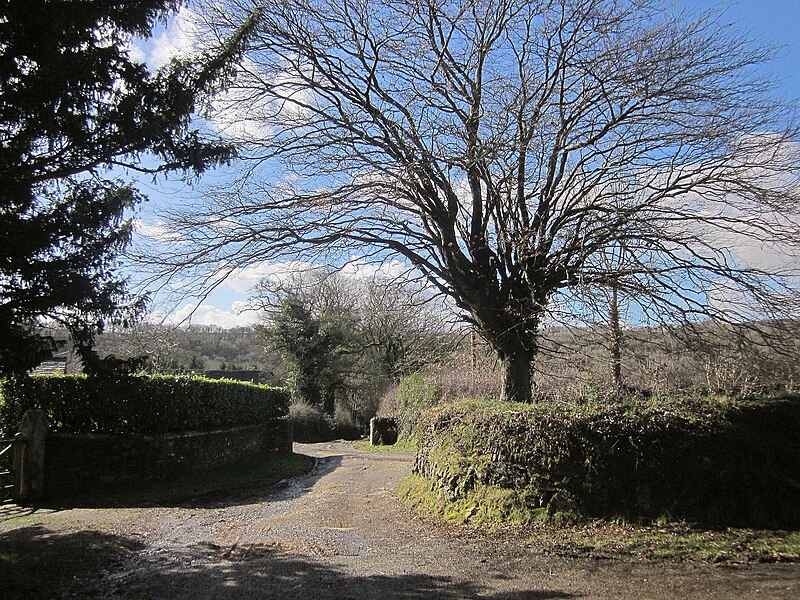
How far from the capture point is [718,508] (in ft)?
25.9

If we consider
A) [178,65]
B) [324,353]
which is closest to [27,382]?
[178,65]

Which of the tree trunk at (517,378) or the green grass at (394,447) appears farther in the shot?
the green grass at (394,447)

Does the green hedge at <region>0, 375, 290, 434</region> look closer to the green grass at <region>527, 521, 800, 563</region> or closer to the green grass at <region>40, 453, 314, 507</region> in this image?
the green grass at <region>40, 453, 314, 507</region>

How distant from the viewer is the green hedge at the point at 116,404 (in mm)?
11812

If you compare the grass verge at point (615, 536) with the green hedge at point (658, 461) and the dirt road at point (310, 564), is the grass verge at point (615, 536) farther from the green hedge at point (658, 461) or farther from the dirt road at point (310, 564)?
the dirt road at point (310, 564)

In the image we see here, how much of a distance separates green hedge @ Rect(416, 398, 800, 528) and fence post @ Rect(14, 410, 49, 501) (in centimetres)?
856

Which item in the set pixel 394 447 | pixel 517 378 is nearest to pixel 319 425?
pixel 394 447

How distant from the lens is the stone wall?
1170 cm

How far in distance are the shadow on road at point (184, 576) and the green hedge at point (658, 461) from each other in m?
2.70

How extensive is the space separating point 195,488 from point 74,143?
326 inches

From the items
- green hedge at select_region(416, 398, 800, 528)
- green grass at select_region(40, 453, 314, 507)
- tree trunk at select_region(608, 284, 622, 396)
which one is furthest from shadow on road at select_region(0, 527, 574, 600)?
tree trunk at select_region(608, 284, 622, 396)

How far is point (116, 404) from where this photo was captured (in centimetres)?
1269

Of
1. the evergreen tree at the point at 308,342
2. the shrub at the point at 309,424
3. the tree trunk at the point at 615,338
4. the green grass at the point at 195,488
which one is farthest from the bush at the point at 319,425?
the tree trunk at the point at 615,338

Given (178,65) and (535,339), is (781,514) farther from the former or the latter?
(178,65)
